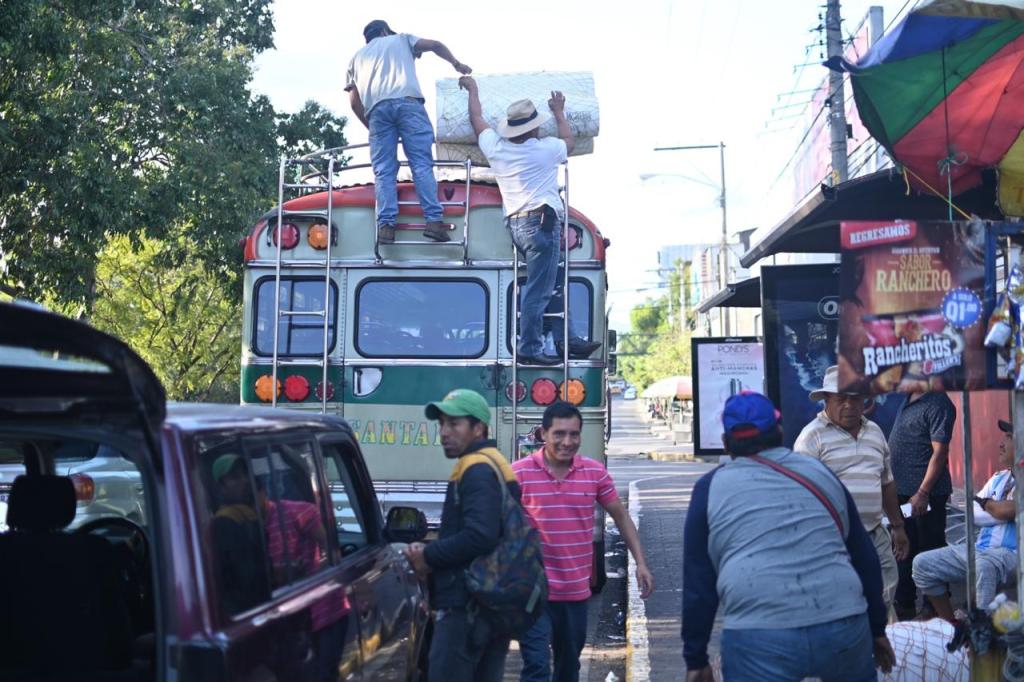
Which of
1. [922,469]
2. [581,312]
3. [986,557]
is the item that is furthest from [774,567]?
[581,312]

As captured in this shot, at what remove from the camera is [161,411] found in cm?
344

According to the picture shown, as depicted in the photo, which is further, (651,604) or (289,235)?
(651,604)

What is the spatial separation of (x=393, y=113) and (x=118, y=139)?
890cm

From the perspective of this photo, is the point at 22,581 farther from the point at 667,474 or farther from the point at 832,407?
the point at 667,474

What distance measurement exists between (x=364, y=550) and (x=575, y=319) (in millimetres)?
5012

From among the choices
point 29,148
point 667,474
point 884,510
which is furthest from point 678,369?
point 884,510

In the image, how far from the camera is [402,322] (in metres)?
10.1

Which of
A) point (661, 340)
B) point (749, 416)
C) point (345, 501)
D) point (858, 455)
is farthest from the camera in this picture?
point (661, 340)

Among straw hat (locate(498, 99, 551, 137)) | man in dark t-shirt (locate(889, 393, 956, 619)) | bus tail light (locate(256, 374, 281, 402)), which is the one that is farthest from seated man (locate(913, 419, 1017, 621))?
bus tail light (locate(256, 374, 281, 402))

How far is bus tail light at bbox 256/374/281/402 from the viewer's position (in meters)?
9.98

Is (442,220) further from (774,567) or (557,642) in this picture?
(774,567)

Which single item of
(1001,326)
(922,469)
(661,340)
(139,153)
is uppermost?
(661,340)

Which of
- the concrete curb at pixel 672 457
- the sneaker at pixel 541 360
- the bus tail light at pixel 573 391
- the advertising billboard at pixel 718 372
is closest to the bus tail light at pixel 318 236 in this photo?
the sneaker at pixel 541 360

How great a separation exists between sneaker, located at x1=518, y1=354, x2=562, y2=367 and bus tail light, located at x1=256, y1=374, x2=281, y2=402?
185 centimetres
